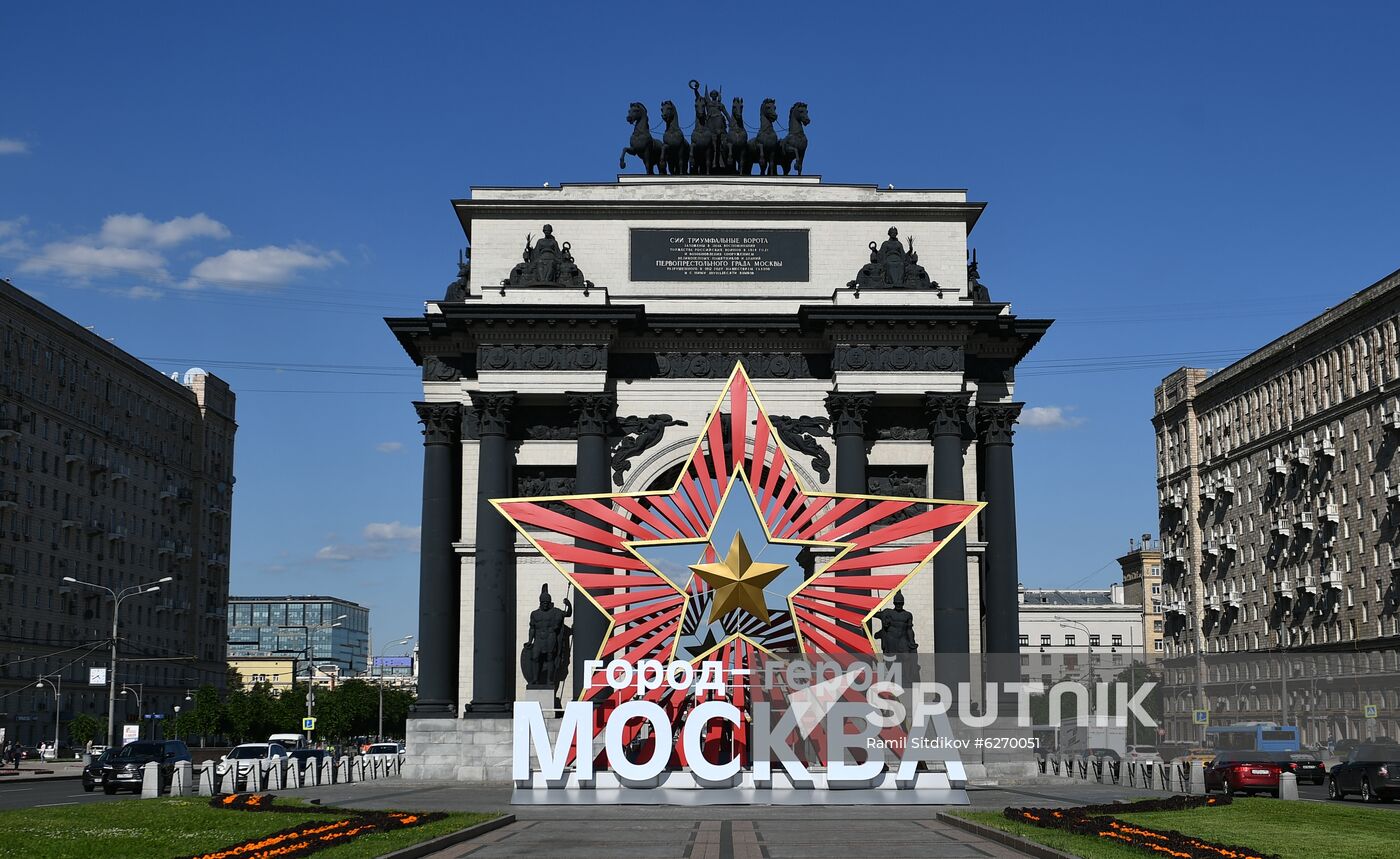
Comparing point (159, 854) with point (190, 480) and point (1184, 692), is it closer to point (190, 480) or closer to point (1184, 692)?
point (1184, 692)

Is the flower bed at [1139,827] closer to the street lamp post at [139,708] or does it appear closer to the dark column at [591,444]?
the dark column at [591,444]

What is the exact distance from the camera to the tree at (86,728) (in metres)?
102

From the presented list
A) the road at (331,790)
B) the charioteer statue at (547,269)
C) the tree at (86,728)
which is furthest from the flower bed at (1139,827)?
the tree at (86,728)

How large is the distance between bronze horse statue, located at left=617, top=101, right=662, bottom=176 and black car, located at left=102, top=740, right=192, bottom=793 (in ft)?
85.5

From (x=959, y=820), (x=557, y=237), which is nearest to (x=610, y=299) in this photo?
(x=557, y=237)

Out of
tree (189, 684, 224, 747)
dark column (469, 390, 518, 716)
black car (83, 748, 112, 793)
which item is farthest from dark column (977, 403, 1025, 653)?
tree (189, 684, 224, 747)

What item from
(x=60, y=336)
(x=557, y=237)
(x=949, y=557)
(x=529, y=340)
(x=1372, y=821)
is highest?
(x=60, y=336)

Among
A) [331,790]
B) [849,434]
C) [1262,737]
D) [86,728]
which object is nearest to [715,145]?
[849,434]

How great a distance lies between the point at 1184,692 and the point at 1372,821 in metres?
93.3

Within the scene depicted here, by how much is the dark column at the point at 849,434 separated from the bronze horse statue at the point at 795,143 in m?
9.54

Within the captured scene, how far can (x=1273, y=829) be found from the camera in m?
28.7

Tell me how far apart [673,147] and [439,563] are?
17.3 meters

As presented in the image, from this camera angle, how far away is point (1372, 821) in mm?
30938

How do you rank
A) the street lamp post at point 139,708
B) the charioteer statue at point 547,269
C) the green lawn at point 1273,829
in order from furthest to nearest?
the street lamp post at point 139,708, the charioteer statue at point 547,269, the green lawn at point 1273,829
